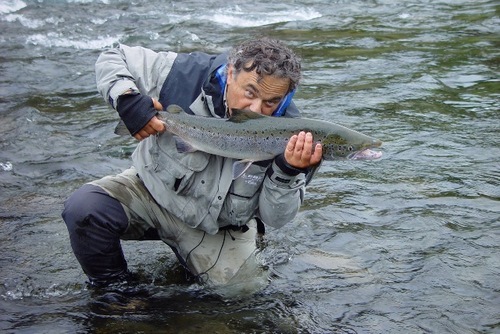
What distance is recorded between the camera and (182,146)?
4434 mm

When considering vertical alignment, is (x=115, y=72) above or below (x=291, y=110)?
above

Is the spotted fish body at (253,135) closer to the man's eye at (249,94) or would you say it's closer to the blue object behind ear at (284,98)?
the man's eye at (249,94)

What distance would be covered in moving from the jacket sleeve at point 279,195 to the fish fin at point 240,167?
149mm

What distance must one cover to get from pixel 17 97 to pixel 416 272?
6409 millimetres

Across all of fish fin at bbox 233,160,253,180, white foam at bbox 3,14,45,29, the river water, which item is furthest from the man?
white foam at bbox 3,14,45,29

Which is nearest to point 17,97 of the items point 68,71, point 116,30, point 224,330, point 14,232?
point 68,71

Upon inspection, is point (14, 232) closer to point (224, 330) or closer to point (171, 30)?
point (224, 330)

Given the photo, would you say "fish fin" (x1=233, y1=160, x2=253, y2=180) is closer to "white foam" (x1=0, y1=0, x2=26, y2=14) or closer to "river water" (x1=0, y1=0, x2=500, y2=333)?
"river water" (x1=0, y1=0, x2=500, y2=333)

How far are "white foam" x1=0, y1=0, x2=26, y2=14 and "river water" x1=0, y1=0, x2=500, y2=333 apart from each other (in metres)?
2.58

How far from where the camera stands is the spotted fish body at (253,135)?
4051 millimetres

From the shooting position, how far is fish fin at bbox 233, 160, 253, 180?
4301mm

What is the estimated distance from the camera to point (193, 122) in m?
4.32

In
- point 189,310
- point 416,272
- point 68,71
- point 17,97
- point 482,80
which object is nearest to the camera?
point 189,310

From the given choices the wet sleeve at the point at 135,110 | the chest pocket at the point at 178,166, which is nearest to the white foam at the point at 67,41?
the chest pocket at the point at 178,166
